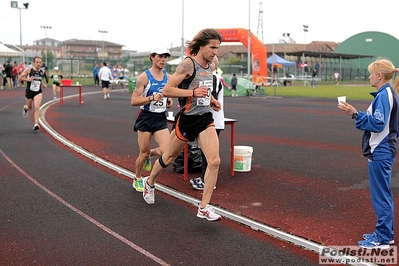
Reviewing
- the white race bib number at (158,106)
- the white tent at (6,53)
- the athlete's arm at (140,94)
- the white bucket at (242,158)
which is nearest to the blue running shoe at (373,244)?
the athlete's arm at (140,94)

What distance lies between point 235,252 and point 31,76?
10278mm

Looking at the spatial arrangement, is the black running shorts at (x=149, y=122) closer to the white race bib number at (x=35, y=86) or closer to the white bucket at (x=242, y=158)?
the white bucket at (x=242, y=158)

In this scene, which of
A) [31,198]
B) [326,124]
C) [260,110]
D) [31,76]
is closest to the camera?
[31,198]

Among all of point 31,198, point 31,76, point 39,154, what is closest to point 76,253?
point 31,198

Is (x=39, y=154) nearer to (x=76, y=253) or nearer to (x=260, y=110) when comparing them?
(x=76, y=253)

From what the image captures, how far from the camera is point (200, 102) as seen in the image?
584 centimetres

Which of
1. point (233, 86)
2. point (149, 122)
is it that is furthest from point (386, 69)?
point (233, 86)

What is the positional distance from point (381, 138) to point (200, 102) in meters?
2.18

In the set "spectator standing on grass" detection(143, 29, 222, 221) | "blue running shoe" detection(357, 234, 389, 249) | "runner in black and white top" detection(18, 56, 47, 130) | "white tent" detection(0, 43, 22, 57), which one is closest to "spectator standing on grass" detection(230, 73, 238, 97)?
"white tent" detection(0, 43, 22, 57)

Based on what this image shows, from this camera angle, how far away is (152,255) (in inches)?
184

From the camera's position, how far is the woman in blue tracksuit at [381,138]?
458cm

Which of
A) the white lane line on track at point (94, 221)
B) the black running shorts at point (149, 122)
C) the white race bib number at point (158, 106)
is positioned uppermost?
the white race bib number at point (158, 106)

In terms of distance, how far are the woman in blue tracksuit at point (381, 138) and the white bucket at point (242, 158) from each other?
3.50 m

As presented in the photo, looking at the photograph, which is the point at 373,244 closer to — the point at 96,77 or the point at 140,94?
the point at 140,94
